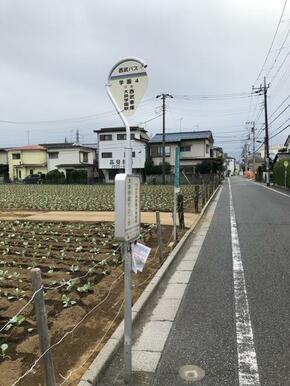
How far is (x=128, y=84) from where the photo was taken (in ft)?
13.3

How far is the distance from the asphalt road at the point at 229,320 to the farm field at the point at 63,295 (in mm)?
828

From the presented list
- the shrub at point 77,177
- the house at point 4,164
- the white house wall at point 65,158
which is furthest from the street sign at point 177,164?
the house at point 4,164

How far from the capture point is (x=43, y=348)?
318 centimetres

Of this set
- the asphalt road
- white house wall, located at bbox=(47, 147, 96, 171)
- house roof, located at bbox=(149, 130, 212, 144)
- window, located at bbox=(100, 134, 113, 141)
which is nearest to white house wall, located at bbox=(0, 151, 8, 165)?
white house wall, located at bbox=(47, 147, 96, 171)

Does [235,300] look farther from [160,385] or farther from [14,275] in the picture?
[14,275]

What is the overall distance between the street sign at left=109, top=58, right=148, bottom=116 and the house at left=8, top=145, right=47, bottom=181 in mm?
68313

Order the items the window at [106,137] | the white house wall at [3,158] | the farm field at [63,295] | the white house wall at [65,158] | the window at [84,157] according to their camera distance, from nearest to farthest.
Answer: the farm field at [63,295] → the window at [106,137] → the white house wall at [65,158] → the window at [84,157] → the white house wall at [3,158]

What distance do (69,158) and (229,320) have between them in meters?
65.0

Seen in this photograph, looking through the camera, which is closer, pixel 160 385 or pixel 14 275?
pixel 160 385

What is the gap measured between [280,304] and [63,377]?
11.0ft

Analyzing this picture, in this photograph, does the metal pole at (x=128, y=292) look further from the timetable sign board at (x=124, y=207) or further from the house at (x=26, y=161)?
the house at (x=26, y=161)

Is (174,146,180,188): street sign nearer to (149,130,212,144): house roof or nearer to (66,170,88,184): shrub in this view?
(66,170,88,184): shrub

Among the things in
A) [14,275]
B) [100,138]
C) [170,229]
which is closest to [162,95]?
[100,138]

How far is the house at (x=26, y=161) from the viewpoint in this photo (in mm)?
70812
